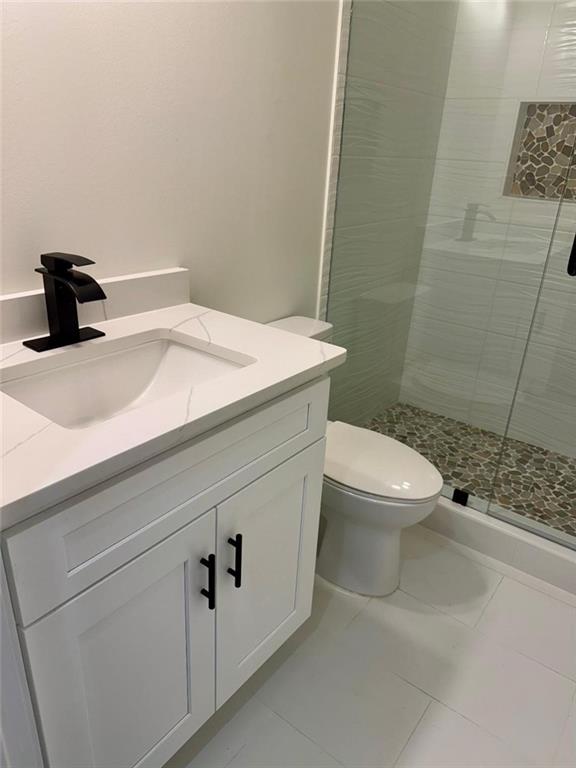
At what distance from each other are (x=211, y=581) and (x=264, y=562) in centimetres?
19

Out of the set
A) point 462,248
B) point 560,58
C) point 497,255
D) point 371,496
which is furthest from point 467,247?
point 371,496

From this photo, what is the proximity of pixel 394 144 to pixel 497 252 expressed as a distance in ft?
2.09

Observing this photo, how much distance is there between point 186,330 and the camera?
125cm

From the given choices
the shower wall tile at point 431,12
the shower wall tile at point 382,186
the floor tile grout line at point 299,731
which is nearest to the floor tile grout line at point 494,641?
the floor tile grout line at point 299,731

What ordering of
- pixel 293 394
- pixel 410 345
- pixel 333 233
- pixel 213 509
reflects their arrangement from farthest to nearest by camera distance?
1. pixel 410 345
2. pixel 333 233
3. pixel 293 394
4. pixel 213 509

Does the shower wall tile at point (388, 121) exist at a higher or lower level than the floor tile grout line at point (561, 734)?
higher

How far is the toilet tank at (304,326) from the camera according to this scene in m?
1.77

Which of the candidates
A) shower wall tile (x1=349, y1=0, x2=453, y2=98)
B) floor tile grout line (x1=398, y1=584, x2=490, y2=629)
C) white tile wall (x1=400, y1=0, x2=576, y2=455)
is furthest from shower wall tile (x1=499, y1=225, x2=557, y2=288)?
floor tile grout line (x1=398, y1=584, x2=490, y2=629)

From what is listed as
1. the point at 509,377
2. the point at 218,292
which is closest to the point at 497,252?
the point at 509,377

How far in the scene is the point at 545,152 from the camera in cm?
221

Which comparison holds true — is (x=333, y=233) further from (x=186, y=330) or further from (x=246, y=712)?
(x=246, y=712)

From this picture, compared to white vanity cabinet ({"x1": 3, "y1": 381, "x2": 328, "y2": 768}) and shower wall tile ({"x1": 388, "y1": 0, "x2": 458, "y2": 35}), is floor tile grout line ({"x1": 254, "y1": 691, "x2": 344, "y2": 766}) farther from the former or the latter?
shower wall tile ({"x1": 388, "y1": 0, "x2": 458, "y2": 35})

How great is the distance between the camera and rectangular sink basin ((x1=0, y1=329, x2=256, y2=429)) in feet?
3.43

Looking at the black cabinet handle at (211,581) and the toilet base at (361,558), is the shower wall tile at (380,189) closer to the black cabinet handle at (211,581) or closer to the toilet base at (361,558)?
the toilet base at (361,558)
